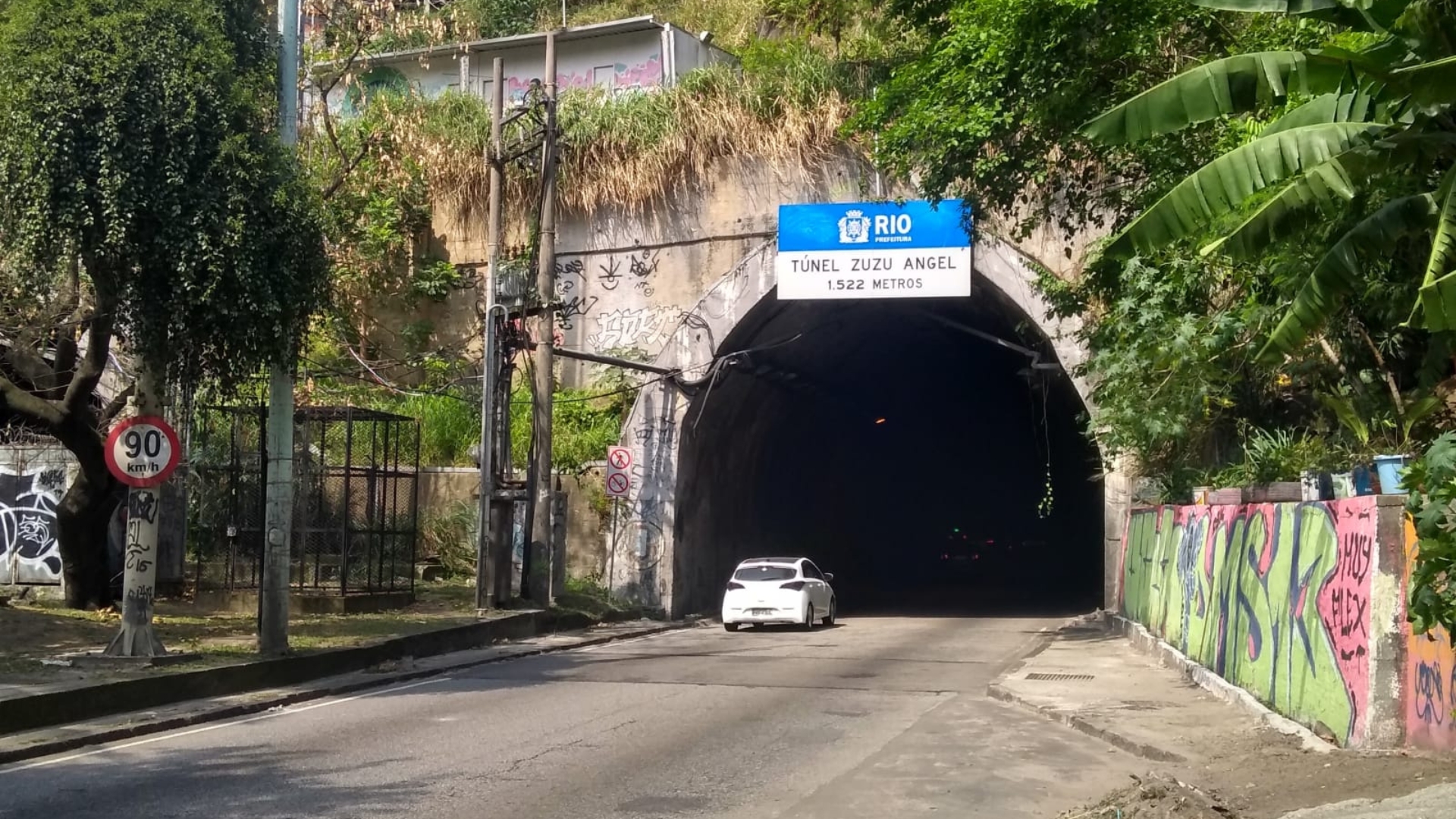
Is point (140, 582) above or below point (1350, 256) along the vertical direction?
below

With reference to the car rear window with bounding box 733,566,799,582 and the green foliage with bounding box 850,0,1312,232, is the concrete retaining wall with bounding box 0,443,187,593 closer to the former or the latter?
the car rear window with bounding box 733,566,799,582

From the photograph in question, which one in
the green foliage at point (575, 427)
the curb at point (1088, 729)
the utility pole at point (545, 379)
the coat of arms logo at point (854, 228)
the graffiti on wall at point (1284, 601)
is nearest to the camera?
the graffiti on wall at point (1284, 601)

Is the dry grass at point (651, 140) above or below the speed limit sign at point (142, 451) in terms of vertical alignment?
above

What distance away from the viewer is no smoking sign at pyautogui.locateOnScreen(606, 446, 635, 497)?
2614cm

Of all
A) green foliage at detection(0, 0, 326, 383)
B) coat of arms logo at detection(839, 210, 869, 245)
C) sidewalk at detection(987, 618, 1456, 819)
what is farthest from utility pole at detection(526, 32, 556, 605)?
sidewalk at detection(987, 618, 1456, 819)

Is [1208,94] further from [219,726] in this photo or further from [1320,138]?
[219,726]

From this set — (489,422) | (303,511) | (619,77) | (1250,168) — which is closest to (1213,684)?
(1250,168)

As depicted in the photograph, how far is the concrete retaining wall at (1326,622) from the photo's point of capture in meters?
9.53

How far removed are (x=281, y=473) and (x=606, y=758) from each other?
7.34 m

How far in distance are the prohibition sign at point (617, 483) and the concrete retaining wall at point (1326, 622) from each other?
1214cm

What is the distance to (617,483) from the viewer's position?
26.1m

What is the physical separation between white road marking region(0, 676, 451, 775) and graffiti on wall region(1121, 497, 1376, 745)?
353 inches

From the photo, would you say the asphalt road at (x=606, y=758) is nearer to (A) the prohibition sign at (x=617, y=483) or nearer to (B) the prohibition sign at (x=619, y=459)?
(A) the prohibition sign at (x=617, y=483)

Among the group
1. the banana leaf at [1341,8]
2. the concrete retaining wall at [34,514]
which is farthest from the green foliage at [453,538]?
the banana leaf at [1341,8]
